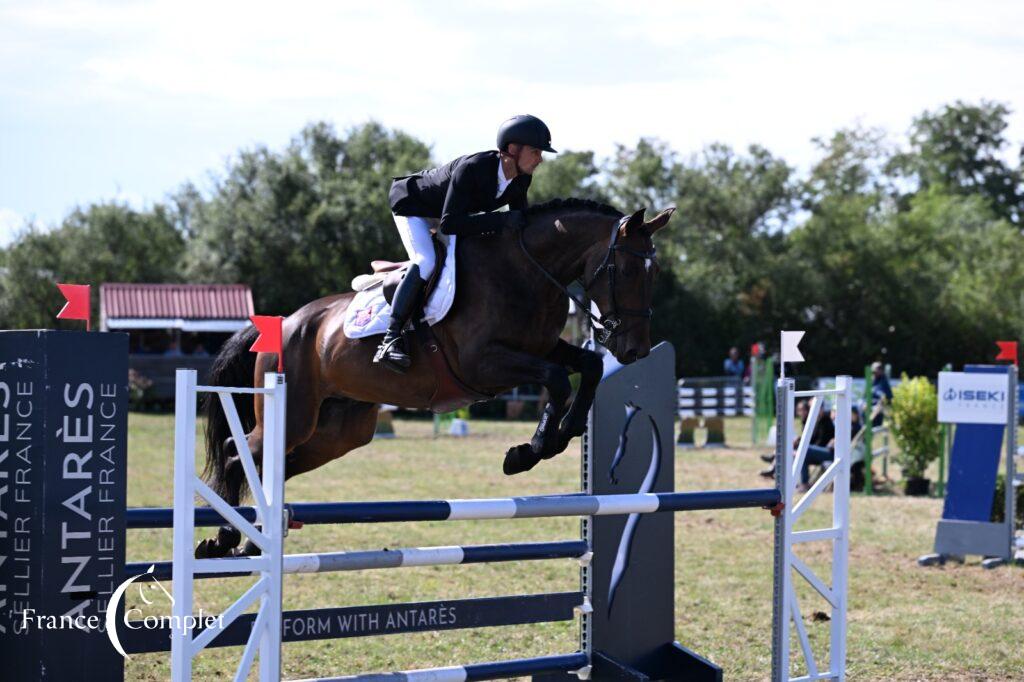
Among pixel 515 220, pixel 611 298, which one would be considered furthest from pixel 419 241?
pixel 611 298

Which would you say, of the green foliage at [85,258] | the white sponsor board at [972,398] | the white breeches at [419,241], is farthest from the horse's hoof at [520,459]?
the green foliage at [85,258]

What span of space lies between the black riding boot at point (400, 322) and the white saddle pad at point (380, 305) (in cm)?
5

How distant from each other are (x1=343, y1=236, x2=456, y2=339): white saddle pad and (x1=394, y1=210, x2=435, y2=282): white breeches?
0.06 meters

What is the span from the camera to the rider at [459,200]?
173 inches

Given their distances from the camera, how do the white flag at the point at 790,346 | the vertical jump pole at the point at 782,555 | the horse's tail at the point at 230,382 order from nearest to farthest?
the white flag at the point at 790,346, the vertical jump pole at the point at 782,555, the horse's tail at the point at 230,382

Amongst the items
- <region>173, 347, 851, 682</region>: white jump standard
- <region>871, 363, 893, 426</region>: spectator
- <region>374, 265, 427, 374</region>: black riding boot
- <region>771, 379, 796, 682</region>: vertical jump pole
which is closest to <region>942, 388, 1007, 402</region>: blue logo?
<region>871, 363, 893, 426</region>: spectator

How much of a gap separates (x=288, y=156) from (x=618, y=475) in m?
25.9

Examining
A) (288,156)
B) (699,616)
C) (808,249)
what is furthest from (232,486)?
(808,249)

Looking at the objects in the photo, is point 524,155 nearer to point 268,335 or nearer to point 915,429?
point 268,335

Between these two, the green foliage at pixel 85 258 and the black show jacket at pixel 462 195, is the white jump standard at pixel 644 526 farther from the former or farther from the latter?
the green foliage at pixel 85 258

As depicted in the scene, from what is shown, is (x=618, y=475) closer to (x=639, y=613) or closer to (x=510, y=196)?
(x=639, y=613)

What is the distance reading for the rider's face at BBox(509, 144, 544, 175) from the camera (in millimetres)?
4383

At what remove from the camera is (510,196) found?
463cm

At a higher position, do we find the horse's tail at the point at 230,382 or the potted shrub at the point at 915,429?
the horse's tail at the point at 230,382
